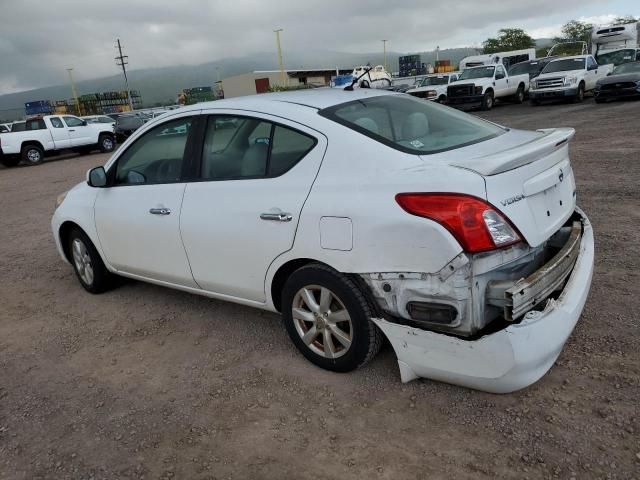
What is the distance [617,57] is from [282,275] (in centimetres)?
2529

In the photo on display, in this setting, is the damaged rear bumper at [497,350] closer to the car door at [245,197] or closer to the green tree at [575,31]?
the car door at [245,197]

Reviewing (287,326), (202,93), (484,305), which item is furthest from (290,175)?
(202,93)

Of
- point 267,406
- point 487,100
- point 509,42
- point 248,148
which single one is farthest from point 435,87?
point 509,42

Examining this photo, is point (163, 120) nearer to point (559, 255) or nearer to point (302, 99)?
point (302, 99)

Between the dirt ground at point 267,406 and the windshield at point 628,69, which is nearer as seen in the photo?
the dirt ground at point 267,406

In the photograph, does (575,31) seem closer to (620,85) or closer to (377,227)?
(620,85)

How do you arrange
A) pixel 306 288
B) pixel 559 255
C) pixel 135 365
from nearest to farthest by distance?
pixel 559 255
pixel 306 288
pixel 135 365

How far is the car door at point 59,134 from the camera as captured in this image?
20.5 metres

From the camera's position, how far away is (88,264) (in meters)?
4.73

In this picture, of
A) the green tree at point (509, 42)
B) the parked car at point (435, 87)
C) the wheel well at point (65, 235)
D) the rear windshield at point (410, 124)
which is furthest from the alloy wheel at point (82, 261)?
the green tree at point (509, 42)

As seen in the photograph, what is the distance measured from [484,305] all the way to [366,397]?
0.85 m

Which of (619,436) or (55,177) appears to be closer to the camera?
(619,436)

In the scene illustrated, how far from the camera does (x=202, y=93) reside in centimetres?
6981

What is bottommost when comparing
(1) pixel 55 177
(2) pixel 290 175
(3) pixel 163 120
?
(1) pixel 55 177
